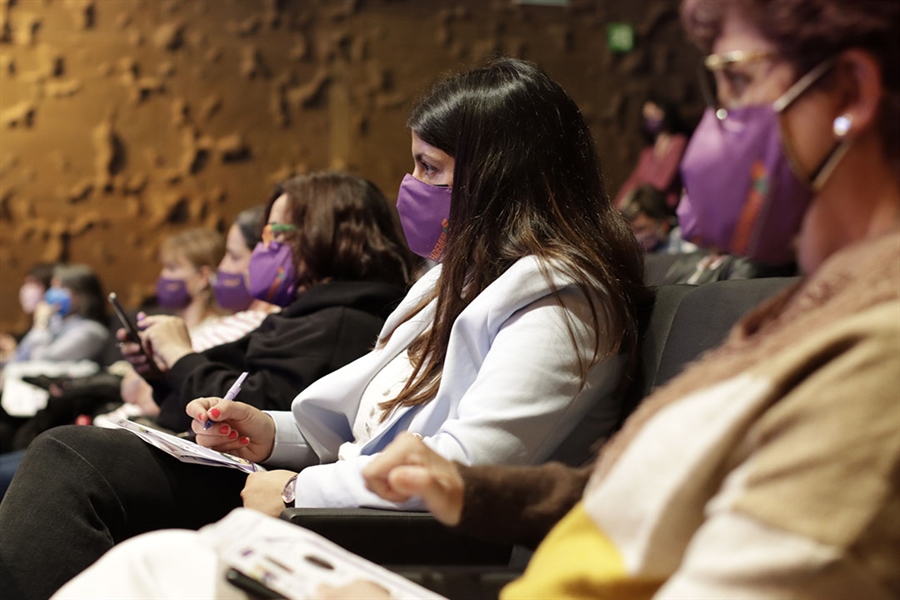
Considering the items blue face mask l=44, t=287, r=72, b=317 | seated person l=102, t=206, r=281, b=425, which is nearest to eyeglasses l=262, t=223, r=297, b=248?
seated person l=102, t=206, r=281, b=425

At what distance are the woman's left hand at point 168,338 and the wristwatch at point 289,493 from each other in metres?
0.94

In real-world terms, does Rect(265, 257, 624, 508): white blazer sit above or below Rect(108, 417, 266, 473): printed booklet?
above

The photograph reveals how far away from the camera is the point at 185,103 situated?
6.27m

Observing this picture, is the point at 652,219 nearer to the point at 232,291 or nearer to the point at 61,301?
the point at 232,291

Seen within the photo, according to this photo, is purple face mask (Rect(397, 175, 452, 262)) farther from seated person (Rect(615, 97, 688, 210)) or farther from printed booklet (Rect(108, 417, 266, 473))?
seated person (Rect(615, 97, 688, 210))

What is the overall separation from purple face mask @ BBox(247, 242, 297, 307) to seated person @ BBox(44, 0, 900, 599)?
1716 mm

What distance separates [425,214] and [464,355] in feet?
1.07

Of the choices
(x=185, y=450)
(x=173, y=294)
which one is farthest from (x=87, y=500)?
(x=173, y=294)

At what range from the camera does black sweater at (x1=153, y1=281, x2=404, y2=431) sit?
2.31 metres

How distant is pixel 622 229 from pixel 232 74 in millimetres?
5052

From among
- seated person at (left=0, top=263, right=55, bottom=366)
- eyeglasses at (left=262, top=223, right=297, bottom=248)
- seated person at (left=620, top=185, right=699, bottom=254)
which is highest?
eyeglasses at (left=262, top=223, right=297, bottom=248)

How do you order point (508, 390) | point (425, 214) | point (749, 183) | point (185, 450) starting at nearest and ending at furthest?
1. point (749, 183)
2. point (508, 390)
3. point (185, 450)
4. point (425, 214)

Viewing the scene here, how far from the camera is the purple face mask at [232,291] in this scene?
3.17m

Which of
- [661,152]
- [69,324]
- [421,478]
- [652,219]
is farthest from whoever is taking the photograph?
→ [661,152]
